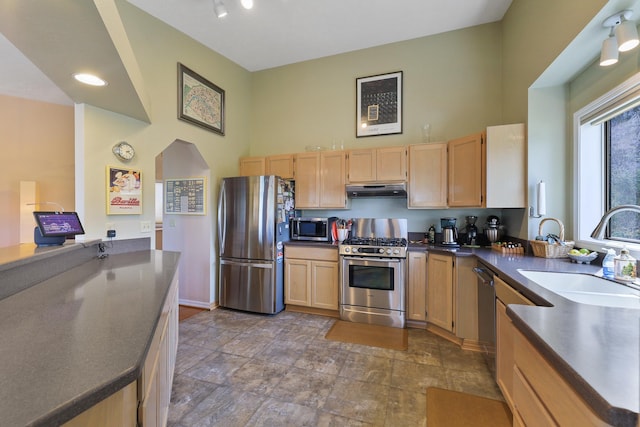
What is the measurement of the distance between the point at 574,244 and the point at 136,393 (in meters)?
2.83

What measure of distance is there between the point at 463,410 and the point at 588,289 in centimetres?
103

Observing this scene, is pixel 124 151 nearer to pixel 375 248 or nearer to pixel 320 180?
pixel 320 180

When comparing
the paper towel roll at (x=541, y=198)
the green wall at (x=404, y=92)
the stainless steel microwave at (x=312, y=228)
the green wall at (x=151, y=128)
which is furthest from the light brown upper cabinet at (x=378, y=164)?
the green wall at (x=151, y=128)

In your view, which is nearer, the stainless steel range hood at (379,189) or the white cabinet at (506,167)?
the white cabinet at (506,167)

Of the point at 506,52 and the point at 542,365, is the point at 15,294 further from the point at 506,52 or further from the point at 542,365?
the point at 506,52

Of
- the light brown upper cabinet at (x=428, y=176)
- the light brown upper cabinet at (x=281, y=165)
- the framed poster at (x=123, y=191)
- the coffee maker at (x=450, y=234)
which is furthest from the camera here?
the light brown upper cabinet at (x=281, y=165)

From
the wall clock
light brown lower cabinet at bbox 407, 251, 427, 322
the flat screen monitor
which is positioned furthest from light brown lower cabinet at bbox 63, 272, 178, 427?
light brown lower cabinet at bbox 407, 251, 427, 322

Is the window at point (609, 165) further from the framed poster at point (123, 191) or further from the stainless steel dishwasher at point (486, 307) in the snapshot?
the framed poster at point (123, 191)

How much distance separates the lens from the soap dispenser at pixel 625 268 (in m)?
1.14

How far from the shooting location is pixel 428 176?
2.90 metres

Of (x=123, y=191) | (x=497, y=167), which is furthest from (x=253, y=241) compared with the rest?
(x=497, y=167)

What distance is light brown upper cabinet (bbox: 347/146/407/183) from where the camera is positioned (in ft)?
9.78

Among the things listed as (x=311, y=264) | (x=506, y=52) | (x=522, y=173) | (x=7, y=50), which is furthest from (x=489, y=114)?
A: (x=7, y=50)

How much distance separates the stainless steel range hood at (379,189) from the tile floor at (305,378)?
155 centimetres
